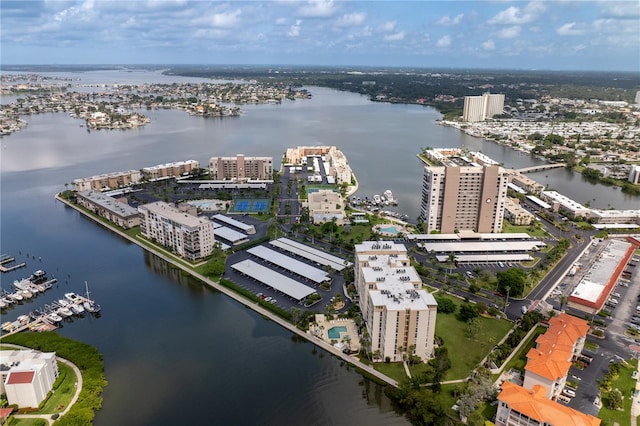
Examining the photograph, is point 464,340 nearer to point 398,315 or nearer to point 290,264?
point 398,315

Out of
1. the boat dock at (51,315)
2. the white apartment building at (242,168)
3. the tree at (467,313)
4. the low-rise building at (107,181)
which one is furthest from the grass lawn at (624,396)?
the low-rise building at (107,181)

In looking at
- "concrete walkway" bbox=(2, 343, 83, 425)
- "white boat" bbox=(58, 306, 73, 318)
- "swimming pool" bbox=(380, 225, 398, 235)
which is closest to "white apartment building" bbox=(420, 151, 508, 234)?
"swimming pool" bbox=(380, 225, 398, 235)

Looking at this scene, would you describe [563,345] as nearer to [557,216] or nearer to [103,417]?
[103,417]

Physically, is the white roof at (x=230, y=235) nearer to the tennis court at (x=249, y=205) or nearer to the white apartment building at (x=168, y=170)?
the tennis court at (x=249, y=205)

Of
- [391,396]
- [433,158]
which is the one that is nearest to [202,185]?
[433,158]

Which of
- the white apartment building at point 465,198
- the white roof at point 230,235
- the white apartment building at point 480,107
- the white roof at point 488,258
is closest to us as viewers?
the white roof at point 488,258

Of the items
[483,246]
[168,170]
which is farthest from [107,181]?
[483,246]
